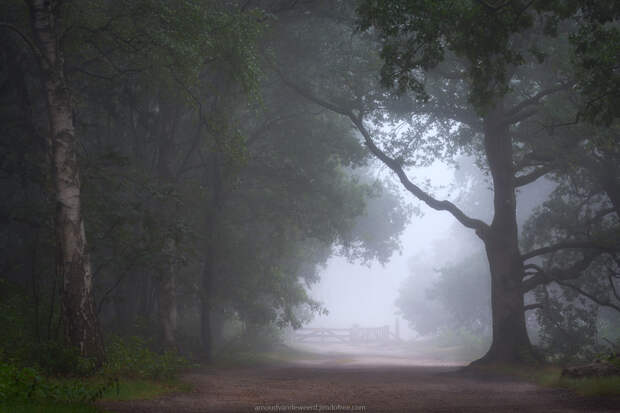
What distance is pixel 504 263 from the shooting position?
17.1 m

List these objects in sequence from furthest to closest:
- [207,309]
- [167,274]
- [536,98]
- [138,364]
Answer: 1. [207,309]
2. [536,98]
3. [167,274]
4. [138,364]

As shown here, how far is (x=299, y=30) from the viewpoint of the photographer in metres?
19.0

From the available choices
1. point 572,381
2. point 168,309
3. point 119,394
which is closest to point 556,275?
point 572,381

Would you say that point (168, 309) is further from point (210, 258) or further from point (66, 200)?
point (66, 200)

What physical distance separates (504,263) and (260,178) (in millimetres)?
10160

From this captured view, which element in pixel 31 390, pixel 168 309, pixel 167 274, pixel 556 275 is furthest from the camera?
pixel 556 275

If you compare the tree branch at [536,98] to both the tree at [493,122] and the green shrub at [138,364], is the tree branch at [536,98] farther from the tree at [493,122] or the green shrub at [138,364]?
the green shrub at [138,364]

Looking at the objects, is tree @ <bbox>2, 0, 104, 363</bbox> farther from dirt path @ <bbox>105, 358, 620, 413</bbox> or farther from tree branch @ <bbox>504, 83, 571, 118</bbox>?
tree branch @ <bbox>504, 83, 571, 118</bbox>

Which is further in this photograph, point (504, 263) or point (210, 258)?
point (210, 258)

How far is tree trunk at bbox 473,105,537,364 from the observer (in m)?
16.4

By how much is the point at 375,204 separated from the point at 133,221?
22544 mm

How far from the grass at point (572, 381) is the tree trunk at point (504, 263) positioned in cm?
158

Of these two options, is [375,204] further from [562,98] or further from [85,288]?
[85,288]

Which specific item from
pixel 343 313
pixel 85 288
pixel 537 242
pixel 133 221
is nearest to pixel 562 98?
pixel 537 242
